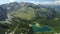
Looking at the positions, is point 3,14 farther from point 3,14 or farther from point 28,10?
point 28,10

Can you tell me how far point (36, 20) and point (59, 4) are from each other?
31 centimetres

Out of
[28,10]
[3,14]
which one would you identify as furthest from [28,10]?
[3,14]

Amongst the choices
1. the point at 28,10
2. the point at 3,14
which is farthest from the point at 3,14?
the point at 28,10

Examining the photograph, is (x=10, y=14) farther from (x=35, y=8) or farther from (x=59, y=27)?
(x=59, y=27)

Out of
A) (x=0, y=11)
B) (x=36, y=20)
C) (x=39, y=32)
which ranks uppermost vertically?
(x=0, y=11)

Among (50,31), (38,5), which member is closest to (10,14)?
(38,5)

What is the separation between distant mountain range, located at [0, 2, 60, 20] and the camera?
1340mm

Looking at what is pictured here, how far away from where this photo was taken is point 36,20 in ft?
4.39

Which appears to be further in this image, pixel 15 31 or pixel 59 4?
pixel 59 4

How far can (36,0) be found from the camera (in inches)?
54.5

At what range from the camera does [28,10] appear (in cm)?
136

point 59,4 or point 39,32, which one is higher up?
point 59,4

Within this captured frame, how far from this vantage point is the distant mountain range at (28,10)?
1.34 metres

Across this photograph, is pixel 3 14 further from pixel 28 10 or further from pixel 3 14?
pixel 28 10
